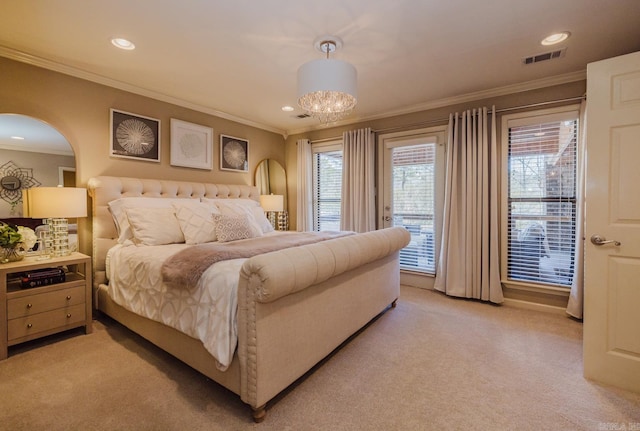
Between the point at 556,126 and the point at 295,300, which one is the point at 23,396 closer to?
the point at 295,300

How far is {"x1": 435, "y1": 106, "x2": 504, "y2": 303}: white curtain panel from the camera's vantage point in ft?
10.9

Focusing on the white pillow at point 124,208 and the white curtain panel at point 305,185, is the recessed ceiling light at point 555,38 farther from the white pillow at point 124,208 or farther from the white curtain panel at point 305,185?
the white pillow at point 124,208

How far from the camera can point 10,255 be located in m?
2.32

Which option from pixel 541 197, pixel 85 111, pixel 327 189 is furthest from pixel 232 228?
pixel 541 197

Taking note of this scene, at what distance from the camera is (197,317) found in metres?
1.69

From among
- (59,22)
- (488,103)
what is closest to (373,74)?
(488,103)

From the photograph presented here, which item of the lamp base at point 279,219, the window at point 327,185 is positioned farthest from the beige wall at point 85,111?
the window at point 327,185

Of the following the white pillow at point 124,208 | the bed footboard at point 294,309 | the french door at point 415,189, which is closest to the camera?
the bed footboard at point 294,309

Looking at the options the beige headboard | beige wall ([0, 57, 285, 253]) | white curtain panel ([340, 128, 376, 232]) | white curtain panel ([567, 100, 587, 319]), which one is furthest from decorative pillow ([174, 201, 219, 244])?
white curtain panel ([567, 100, 587, 319])

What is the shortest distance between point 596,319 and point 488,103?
252cm

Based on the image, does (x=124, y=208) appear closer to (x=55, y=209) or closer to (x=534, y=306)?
(x=55, y=209)

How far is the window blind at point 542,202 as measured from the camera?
301 cm

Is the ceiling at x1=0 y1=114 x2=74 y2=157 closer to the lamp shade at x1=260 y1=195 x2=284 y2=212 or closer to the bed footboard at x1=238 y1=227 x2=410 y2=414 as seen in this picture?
the lamp shade at x1=260 y1=195 x2=284 y2=212

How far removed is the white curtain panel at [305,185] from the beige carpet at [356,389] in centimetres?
258
